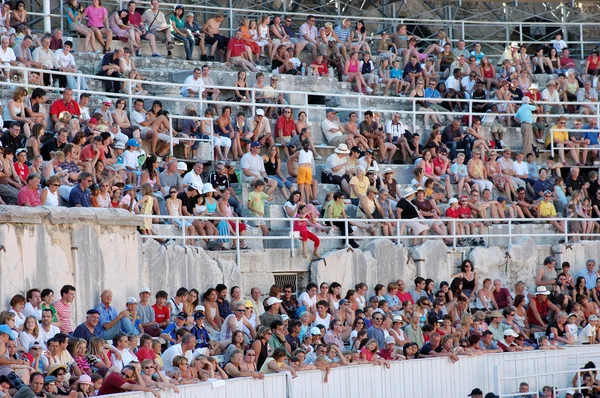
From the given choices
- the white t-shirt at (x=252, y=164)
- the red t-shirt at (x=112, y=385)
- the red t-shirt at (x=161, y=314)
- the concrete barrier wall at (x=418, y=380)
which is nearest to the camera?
the red t-shirt at (x=112, y=385)

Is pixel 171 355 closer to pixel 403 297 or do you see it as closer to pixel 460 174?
pixel 403 297

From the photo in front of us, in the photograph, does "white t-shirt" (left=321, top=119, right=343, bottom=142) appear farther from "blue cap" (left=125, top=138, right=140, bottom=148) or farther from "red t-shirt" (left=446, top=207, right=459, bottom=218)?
"blue cap" (left=125, top=138, right=140, bottom=148)

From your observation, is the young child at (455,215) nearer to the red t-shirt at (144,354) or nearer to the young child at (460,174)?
the young child at (460,174)

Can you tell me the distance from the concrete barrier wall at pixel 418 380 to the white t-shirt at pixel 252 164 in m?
5.39

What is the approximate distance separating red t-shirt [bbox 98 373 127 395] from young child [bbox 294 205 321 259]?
7130mm

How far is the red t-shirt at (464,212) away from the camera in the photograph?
2523 centimetres

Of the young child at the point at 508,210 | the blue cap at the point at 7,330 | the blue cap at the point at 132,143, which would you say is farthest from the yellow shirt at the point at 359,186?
the blue cap at the point at 7,330

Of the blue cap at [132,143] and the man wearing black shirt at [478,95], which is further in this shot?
the man wearing black shirt at [478,95]

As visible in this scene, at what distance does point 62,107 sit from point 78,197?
2998 mm

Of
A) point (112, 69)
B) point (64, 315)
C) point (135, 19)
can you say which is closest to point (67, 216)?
point (64, 315)

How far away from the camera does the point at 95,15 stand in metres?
25.9

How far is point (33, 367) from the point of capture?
1631 centimetres

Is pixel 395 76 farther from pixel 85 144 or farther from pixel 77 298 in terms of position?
pixel 77 298

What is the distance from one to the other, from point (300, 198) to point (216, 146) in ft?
5.83
